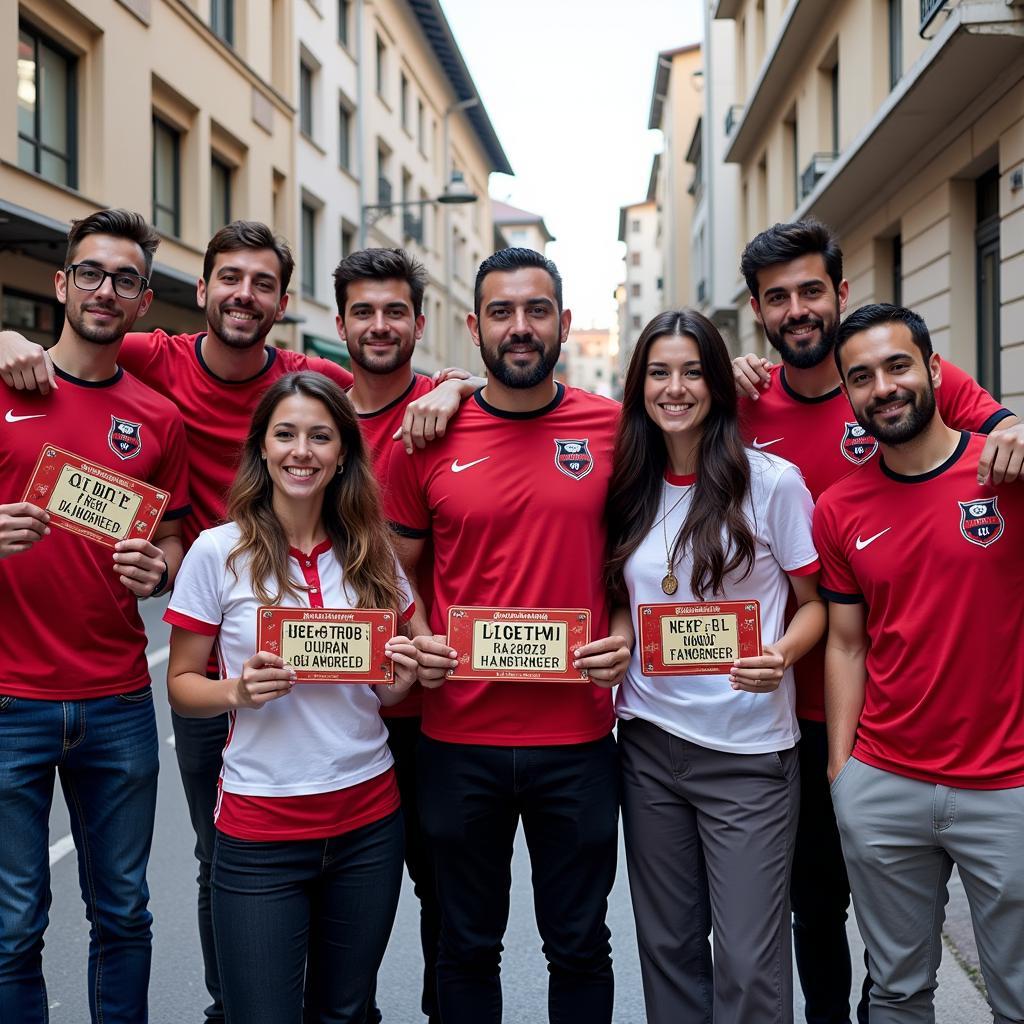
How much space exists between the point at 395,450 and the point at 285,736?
1.05 m

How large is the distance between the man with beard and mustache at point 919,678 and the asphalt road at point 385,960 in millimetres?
1262

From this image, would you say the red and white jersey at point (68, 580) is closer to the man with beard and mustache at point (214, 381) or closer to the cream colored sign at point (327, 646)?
the man with beard and mustache at point (214, 381)

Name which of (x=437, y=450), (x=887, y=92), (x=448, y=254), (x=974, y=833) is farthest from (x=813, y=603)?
(x=448, y=254)

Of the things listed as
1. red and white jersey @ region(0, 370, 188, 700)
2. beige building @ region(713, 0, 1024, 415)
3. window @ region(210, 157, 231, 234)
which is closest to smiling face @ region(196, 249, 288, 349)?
red and white jersey @ region(0, 370, 188, 700)

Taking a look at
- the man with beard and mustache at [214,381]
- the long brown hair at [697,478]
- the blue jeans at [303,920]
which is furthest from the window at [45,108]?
the blue jeans at [303,920]

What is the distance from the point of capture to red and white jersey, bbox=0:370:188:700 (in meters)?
3.15

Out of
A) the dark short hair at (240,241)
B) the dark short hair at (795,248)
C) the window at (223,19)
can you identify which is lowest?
the dark short hair at (795,248)

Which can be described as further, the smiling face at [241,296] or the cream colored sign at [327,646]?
the smiling face at [241,296]

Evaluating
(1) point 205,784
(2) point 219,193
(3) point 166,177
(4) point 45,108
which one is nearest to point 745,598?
(1) point 205,784

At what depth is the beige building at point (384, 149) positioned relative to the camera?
22969mm

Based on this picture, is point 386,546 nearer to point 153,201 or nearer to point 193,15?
point 153,201

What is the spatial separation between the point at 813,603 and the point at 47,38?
13.6m

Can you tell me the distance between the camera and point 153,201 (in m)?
16.1

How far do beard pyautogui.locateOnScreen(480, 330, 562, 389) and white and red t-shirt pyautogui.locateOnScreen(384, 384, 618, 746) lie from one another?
0.13m
